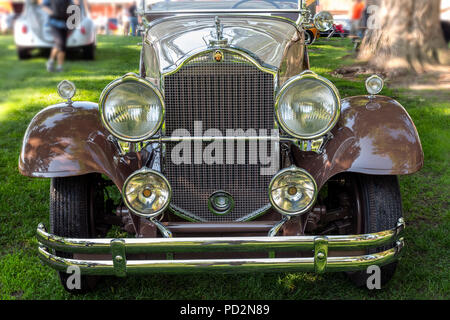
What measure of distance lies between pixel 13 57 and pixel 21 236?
274 cm

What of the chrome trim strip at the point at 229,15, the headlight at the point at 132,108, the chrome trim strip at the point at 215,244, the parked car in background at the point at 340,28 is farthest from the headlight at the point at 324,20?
the chrome trim strip at the point at 215,244

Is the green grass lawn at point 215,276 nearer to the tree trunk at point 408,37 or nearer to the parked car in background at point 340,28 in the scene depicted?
the parked car in background at point 340,28

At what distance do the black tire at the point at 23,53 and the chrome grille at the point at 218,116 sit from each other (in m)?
1.34

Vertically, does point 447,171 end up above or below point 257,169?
below

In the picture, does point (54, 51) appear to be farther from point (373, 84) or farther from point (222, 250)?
point (373, 84)

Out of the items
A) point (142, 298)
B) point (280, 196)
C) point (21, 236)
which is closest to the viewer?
point (280, 196)

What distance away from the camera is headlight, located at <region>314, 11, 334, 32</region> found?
3.33 meters

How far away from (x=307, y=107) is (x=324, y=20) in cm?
115

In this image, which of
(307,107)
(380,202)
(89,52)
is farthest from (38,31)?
(380,202)

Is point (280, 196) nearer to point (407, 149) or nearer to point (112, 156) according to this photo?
point (407, 149)

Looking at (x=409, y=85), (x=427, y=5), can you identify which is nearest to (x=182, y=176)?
(x=409, y=85)

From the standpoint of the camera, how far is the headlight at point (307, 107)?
2428 millimetres

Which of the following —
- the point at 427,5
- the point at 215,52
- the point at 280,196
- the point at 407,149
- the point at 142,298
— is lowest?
the point at 142,298

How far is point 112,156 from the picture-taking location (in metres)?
2.70
